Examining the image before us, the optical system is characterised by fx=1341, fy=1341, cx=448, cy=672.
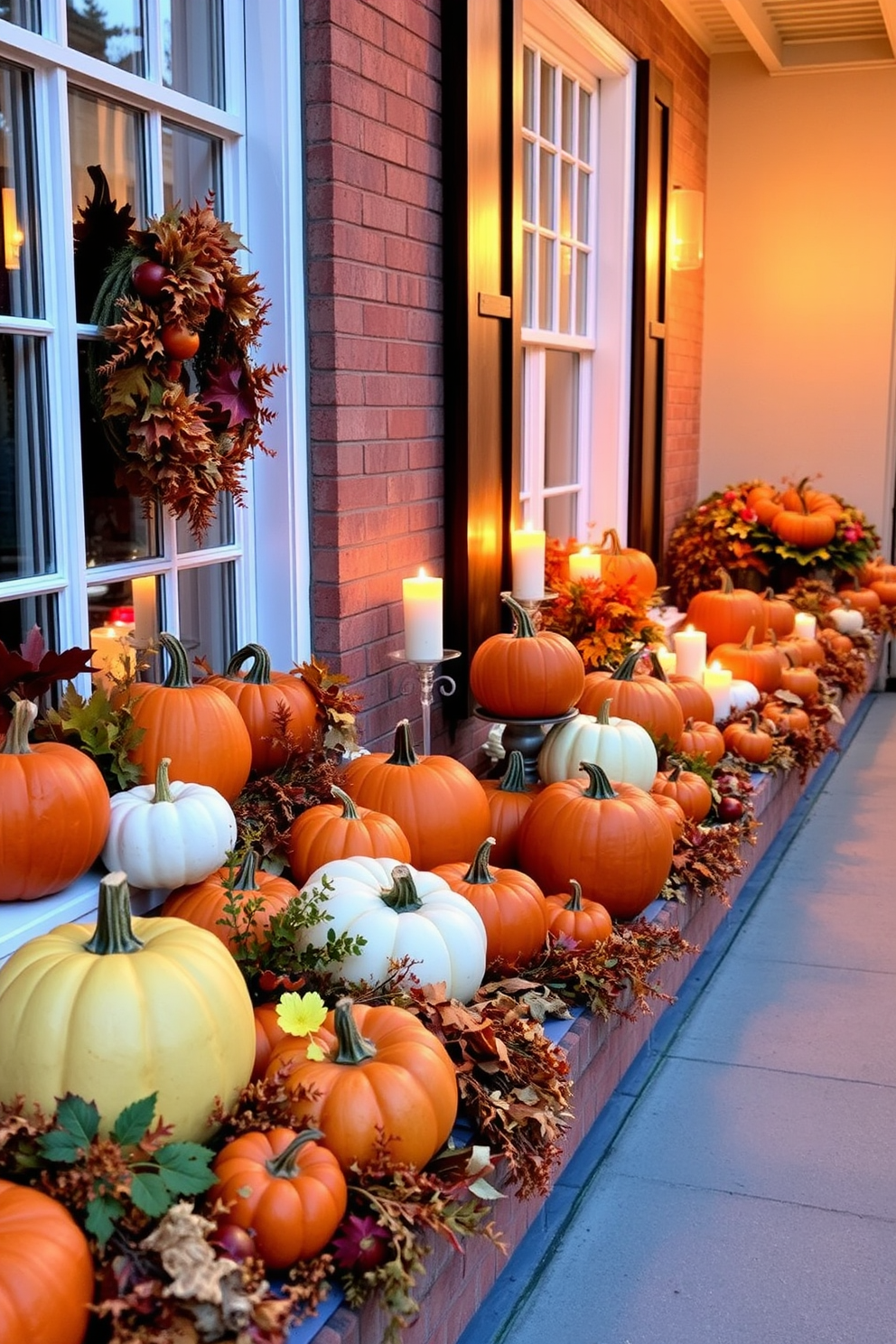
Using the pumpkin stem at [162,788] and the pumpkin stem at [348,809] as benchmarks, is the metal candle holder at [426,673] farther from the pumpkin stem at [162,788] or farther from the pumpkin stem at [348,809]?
the pumpkin stem at [162,788]

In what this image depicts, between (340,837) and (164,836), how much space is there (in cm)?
43

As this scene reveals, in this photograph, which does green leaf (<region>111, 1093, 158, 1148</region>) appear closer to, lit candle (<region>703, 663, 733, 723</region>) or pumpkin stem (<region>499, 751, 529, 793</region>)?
pumpkin stem (<region>499, 751, 529, 793</region>)

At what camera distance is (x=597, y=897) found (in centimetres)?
306

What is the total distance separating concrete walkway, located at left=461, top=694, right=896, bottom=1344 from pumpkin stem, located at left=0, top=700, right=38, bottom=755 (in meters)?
1.18

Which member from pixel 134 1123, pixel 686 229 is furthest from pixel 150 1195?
pixel 686 229

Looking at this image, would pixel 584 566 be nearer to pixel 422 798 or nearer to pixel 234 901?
pixel 422 798

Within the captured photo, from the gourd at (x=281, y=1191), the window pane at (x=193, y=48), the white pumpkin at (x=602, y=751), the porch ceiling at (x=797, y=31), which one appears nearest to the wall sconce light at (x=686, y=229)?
the porch ceiling at (x=797, y=31)

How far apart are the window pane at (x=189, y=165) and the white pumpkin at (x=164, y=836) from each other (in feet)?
4.14

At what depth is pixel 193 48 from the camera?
9.42ft

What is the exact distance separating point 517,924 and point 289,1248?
105 cm

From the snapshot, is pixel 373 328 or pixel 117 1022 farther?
pixel 373 328

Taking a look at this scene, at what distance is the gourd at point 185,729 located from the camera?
2492 mm

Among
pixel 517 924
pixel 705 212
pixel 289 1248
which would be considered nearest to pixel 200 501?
pixel 517 924

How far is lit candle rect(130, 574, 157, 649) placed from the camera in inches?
110
